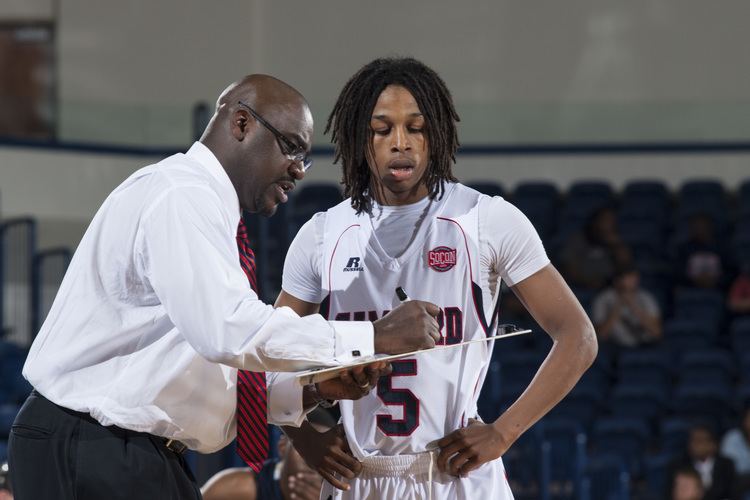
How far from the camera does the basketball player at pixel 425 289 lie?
3.29m

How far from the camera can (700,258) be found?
36.2 ft

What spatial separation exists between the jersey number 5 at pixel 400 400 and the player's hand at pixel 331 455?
13cm

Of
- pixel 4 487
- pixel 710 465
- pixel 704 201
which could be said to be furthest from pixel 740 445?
pixel 4 487

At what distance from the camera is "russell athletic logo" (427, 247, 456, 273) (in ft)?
10.9

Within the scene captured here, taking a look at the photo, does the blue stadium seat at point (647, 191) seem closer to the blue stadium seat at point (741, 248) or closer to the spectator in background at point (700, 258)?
the spectator in background at point (700, 258)

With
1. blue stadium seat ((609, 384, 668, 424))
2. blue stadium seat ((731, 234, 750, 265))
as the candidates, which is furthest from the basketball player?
blue stadium seat ((731, 234, 750, 265))

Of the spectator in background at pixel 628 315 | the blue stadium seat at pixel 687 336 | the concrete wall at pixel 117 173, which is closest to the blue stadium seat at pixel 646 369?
the blue stadium seat at pixel 687 336

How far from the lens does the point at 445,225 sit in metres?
3.36

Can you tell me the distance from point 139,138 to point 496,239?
32.7ft

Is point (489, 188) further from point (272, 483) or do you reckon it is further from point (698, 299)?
point (272, 483)

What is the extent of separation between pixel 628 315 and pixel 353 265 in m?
7.47

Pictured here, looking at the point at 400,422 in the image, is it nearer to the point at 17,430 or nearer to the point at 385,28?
the point at 17,430

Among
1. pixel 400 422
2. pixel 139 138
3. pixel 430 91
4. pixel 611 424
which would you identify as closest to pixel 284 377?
pixel 400 422

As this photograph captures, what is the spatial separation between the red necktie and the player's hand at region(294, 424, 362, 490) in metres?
0.31
